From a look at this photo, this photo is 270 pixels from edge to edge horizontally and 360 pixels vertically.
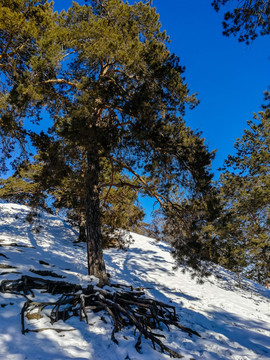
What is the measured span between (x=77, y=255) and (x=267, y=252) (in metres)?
9.85

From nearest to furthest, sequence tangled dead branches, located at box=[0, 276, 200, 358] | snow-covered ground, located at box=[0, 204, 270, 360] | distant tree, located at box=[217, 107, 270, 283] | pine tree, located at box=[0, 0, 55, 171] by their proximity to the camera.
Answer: snow-covered ground, located at box=[0, 204, 270, 360], tangled dead branches, located at box=[0, 276, 200, 358], pine tree, located at box=[0, 0, 55, 171], distant tree, located at box=[217, 107, 270, 283]

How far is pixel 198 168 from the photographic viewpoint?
5.96 metres

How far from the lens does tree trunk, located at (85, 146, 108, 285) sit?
20.7 feet

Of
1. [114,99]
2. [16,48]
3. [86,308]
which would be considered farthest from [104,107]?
[86,308]

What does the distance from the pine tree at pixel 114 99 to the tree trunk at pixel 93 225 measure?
0.03m

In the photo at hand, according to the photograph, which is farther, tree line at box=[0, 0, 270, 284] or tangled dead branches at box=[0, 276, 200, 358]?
tree line at box=[0, 0, 270, 284]

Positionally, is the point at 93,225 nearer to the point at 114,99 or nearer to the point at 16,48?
the point at 114,99

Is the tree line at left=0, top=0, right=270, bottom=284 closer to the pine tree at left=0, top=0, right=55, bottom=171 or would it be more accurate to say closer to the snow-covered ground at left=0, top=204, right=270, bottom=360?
the pine tree at left=0, top=0, right=55, bottom=171

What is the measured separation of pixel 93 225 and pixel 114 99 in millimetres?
3876

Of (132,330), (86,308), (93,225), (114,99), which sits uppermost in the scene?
(114,99)

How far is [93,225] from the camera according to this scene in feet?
21.5

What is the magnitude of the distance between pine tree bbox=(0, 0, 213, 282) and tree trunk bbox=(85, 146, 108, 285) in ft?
0.10

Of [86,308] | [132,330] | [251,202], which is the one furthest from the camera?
[251,202]

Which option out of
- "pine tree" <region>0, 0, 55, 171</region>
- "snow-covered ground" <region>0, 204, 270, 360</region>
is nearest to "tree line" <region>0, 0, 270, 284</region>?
"pine tree" <region>0, 0, 55, 171</region>
